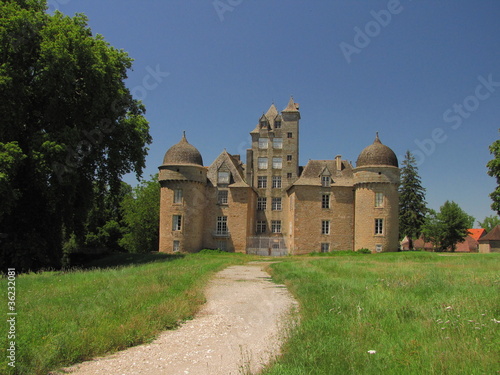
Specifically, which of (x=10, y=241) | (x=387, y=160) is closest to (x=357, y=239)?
(x=387, y=160)

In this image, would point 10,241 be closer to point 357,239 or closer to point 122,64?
point 122,64

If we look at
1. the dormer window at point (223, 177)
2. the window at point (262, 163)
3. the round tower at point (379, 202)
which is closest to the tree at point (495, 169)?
the round tower at point (379, 202)

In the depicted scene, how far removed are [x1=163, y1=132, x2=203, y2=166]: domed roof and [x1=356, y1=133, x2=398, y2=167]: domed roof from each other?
1768 centimetres

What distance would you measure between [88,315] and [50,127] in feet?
62.0

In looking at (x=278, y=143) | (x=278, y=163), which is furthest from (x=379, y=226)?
(x=278, y=143)

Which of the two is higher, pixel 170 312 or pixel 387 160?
pixel 387 160

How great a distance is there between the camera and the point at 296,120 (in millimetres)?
50375

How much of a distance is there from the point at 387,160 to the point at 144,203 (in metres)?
31.1

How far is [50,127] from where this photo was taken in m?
25.5

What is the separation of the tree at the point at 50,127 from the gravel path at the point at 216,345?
14.6m

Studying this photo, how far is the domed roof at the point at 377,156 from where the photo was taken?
145ft

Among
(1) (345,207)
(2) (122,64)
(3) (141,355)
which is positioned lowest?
(3) (141,355)

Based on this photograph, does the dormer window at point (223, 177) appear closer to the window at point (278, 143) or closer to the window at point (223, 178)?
the window at point (223, 178)

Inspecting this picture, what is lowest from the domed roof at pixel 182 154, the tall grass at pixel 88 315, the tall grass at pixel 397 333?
the tall grass at pixel 88 315
